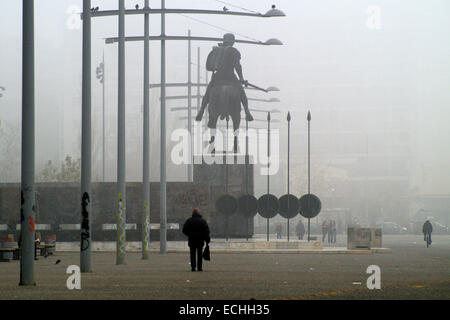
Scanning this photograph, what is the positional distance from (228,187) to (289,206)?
3.60m

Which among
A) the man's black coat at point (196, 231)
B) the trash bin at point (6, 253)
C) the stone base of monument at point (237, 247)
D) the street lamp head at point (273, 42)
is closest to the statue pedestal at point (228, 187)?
the stone base of monument at point (237, 247)

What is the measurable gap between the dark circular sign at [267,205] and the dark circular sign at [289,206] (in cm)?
34

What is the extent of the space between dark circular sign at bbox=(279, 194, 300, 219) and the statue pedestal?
202cm

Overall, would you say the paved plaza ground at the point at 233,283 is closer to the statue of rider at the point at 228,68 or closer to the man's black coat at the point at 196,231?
the man's black coat at the point at 196,231

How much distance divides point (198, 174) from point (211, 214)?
2.40 metres

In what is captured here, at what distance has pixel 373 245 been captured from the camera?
151ft

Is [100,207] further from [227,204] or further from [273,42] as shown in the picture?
[273,42]

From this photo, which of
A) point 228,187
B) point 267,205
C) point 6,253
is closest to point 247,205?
point 267,205

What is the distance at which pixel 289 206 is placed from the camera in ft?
157

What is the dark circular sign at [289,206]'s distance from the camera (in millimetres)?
47531

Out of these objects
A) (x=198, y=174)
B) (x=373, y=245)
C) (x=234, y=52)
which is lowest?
(x=373, y=245)
